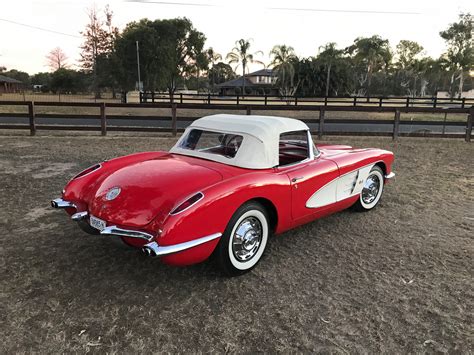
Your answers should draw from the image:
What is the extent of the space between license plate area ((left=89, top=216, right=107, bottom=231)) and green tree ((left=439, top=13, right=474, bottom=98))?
56141 mm

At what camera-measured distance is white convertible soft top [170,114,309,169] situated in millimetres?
3395

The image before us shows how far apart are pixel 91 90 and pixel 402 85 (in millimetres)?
54888

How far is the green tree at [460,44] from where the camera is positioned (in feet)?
161

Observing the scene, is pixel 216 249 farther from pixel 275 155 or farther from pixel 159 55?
pixel 159 55

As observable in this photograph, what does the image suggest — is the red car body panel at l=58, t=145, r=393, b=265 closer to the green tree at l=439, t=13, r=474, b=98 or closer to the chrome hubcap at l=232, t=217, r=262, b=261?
the chrome hubcap at l=232, t=217, r=262, b=261

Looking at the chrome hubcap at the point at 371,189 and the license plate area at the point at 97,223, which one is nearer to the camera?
the license plate area at the point at 97,223

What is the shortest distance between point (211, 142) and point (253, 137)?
0.63 m

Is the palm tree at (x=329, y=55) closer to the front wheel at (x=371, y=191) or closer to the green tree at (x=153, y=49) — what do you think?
the green tree at (x=153, y=49)

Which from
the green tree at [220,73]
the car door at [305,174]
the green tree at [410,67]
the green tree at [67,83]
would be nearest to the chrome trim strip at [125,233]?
the car door at [305,174]

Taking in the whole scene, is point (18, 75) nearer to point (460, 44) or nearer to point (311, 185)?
point (460, 44)

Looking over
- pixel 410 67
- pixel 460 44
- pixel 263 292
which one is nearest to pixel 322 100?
pixel 263 292

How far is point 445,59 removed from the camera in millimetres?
51875

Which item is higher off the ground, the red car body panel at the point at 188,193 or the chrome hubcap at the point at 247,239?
the red car body panel at the point at 188,193

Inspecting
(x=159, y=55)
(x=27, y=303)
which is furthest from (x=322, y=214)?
(x=159, y=55)
